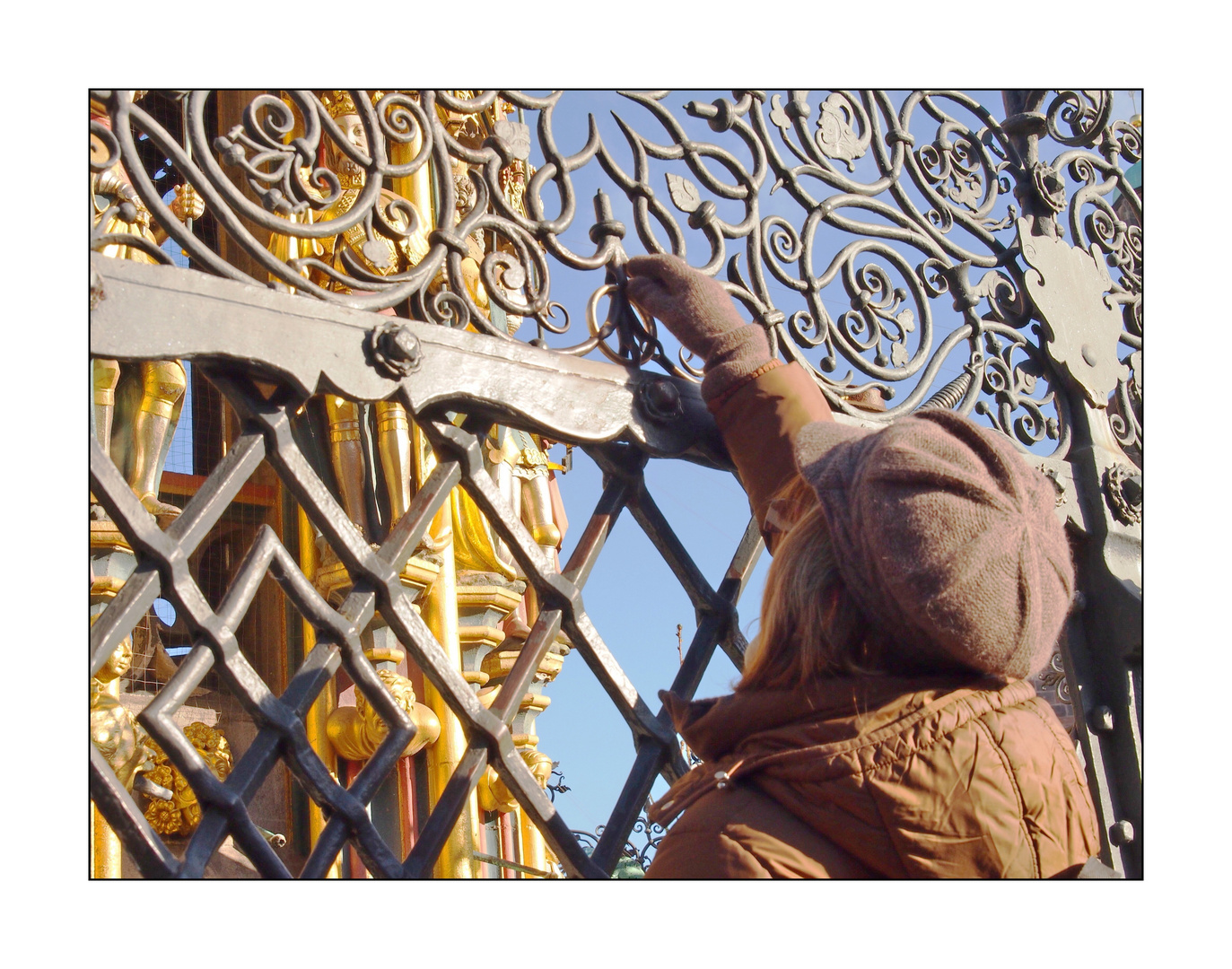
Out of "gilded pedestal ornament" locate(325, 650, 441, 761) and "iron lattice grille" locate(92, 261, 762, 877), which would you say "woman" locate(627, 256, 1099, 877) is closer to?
"iron lattice grille" locate(92, 261, 762, 877)

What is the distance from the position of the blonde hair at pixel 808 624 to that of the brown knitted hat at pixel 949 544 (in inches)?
1.0

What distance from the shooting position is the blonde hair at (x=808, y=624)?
1.27m

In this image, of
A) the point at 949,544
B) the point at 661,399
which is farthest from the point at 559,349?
the point at 949,544

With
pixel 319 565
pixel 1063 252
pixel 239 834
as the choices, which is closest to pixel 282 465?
pixel 239 834

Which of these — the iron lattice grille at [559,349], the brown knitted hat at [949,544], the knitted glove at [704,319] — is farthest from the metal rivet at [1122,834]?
the knitted glove at [704,319]

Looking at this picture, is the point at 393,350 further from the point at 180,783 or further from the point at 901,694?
the point at 180,783

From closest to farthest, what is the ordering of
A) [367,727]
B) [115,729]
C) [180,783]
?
[115,729], [180,783], [367,727]

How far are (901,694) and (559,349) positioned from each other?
606 millimetres

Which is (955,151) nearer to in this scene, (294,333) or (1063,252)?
(1063,252)

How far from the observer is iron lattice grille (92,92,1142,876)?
128cm

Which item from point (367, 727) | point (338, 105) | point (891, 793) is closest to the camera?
point (891, 793)

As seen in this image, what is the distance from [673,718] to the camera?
1.40 m

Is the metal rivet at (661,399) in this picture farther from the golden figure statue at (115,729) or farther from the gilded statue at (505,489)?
the gilded statue at (505,489)

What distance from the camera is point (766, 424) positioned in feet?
5.16
